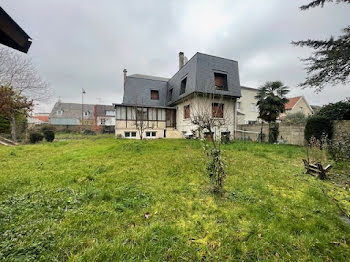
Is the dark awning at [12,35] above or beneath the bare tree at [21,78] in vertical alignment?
beneath

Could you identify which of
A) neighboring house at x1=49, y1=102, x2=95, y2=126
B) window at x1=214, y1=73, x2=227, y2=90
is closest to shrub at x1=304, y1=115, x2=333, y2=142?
window at x1=214, y1=73, x2=227, y2=90

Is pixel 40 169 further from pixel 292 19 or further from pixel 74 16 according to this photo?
pixel 292 19

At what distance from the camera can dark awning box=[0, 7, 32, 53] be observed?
87.2 inches

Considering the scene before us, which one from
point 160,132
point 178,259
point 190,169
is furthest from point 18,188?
point 160,132

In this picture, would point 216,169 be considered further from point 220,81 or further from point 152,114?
point 152,114

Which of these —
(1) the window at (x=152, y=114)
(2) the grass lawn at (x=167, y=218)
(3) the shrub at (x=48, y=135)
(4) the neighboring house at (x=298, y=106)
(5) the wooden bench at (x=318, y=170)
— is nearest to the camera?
(2) the grass lawn at (x=167, y=218)

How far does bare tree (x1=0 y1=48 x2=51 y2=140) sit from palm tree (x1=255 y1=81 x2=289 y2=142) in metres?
23.4

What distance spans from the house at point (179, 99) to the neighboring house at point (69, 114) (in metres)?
26.9

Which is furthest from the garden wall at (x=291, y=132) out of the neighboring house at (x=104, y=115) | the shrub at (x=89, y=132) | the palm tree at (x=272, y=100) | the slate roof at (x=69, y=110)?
the slate roof at (x=69, y=110)

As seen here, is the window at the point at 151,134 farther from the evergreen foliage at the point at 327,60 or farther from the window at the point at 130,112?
the evergreen foliage at the point at 327,60

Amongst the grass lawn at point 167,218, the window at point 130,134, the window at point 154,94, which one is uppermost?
the window at point 154,94

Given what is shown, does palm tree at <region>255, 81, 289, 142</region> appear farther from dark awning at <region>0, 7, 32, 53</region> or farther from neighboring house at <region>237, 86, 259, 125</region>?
dark awning at <region>0, 7, 32, 53</region>

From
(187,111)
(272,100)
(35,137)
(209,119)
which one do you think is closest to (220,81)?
(187,111)

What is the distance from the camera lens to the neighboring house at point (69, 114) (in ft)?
127
